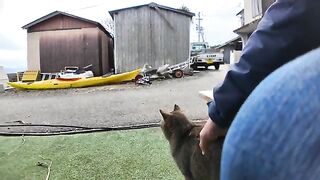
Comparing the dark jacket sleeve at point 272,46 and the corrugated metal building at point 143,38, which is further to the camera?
the corrugated metal building at point 143,38

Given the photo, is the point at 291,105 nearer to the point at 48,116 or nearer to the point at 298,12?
the point at 298,12

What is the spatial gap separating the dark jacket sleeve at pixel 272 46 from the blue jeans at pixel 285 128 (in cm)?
30

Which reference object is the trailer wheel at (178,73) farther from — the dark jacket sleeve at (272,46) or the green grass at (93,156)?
the dark jacket sleeve at (272,46)

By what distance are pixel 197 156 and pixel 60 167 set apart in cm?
178

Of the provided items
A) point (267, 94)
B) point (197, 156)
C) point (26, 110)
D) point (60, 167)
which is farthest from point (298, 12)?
point (26, 110)

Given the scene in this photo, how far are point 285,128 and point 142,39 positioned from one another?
53.1ft

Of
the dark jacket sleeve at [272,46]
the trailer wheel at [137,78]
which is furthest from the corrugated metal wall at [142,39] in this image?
the dark jacket sleeve at [272,46]

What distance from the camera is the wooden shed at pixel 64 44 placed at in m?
18.3

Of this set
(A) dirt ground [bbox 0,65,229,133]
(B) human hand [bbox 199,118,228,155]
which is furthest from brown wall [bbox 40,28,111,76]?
(B) human hand [bbox 199,118,228,155]

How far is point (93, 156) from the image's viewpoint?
158 inches

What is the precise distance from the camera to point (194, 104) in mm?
7672

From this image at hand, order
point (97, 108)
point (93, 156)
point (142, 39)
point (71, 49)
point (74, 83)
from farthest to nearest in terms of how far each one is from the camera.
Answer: point (71, 49), point (142, 39), point (74, 83), point (97, 108), point (93, 156)

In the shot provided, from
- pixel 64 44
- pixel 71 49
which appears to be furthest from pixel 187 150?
pixel 64 44

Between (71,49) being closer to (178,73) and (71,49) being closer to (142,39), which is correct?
(142,39)
